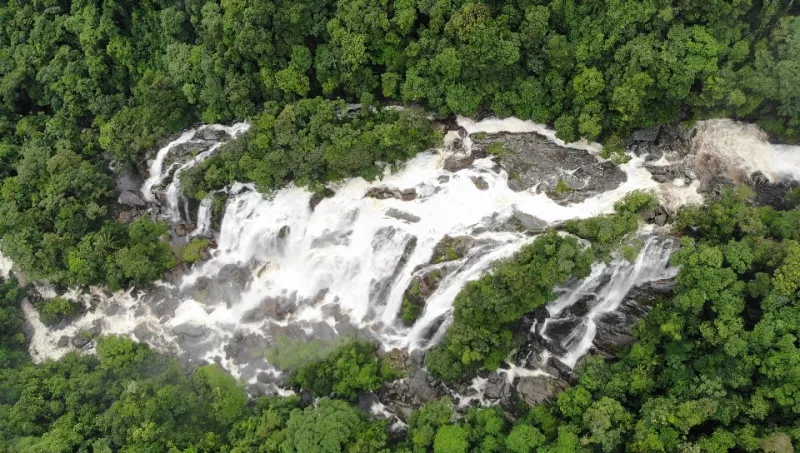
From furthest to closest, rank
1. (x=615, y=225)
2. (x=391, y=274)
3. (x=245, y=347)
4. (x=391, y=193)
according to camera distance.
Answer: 1. (x=391, y=193)
2. (x=245, y=347)
3. (x=391, y=274)
4. (x=615, y=225)

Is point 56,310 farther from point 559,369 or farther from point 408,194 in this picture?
point 559,369

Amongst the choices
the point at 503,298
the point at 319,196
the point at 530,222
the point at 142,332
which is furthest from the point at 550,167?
the point at 142,332

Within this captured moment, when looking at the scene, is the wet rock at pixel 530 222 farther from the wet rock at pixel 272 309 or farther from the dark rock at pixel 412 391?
the wet rock at pixel 272 309

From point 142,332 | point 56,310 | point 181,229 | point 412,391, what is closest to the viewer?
point 412,391

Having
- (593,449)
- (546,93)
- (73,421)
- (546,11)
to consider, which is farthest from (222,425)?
(546,11)

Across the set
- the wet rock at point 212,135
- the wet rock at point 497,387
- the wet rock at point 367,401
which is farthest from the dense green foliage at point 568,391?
the wet rock at point 212,135

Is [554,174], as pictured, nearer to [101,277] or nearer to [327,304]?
[327,304]

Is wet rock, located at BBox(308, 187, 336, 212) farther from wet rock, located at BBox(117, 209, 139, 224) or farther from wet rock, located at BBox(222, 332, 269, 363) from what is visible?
wet rock, located at BBox(117, 209, 139, 224)
